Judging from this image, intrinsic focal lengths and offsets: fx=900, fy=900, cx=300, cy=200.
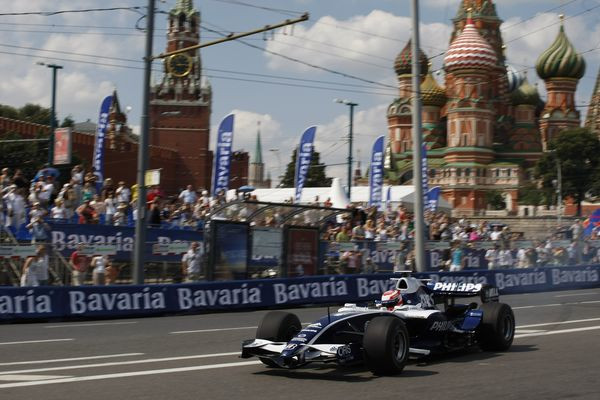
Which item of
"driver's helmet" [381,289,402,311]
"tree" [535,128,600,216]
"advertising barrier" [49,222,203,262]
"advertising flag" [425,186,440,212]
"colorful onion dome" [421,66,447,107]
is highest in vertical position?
"colorful onion dome" [421,66,447,107]

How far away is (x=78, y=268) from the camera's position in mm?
20734

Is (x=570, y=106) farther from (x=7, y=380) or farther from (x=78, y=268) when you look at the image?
(x=7, y=380)

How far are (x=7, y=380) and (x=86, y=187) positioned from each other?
50.9 ft

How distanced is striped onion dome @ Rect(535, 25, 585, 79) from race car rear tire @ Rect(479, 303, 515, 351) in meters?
110

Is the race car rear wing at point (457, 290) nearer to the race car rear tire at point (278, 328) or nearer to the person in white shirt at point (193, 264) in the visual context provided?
the race car rear tire at point (278, 328)

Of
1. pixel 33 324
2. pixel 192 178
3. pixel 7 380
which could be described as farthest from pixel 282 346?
pixel 192 178

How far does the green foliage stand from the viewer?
108 m

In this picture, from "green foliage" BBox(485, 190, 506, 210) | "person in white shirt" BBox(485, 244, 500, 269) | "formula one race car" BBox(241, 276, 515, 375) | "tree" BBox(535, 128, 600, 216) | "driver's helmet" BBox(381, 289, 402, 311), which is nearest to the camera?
"formula one race car" BBox(241, 276, 515, 375)

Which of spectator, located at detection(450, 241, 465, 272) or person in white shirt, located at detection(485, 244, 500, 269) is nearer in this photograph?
spectator, located at detection(450, 241, 465, 272)

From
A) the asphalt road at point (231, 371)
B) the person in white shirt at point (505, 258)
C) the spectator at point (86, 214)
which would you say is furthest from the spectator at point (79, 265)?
the person in white shirt at point (505, 258)

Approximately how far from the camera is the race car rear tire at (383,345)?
33.2ft

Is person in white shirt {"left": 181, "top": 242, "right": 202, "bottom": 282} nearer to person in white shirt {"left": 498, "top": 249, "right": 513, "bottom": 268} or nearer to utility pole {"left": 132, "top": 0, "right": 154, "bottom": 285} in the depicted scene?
utility pole {"left": 132, "top": 0, "right": 154, "bottom": 285}

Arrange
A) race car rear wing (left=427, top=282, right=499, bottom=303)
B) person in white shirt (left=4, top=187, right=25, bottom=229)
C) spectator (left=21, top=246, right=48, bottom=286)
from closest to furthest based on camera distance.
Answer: race car rear wing (left=427, top=282, right=499, bottom=303), spectator (left=21, top=246, right=48, bottom=286), person in white shirt (left=4, top=187, right=25, bottom=229)

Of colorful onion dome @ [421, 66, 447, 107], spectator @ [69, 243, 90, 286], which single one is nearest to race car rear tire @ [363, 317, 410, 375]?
spectator @ [69, 243, 90, 286]
